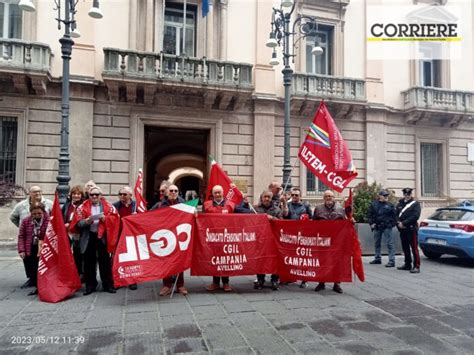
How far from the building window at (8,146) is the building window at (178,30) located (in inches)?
230

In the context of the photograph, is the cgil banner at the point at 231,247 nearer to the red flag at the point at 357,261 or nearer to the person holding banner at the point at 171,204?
the red flag at the point at 357,261

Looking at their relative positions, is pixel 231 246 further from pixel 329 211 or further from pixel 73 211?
pixel 73 211

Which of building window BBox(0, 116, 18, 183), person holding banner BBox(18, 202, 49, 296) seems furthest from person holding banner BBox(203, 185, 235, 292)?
building window BBox(0, 116, 18, 183)

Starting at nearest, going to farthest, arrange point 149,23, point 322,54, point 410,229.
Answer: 1. point 410,229
2. point 149,23
3. point 322,54

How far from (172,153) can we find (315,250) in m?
18.8

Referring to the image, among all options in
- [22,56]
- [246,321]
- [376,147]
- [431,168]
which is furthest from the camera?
[431,168]

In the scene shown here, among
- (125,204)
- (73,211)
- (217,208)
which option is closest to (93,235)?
(73,211)

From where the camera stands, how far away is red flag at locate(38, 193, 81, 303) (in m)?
5.71

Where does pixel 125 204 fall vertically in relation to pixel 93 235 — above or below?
above

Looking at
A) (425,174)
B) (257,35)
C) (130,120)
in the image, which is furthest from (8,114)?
(425,174)

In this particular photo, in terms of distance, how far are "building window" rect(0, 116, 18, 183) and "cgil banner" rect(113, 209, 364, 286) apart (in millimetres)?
8857

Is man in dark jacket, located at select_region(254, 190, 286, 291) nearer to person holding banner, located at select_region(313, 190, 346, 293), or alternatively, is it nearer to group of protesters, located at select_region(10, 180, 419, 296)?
group of protesters, located at select_region(10, 180, 419, 296)

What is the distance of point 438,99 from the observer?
651 inches

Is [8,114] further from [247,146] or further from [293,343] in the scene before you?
[293,343]
